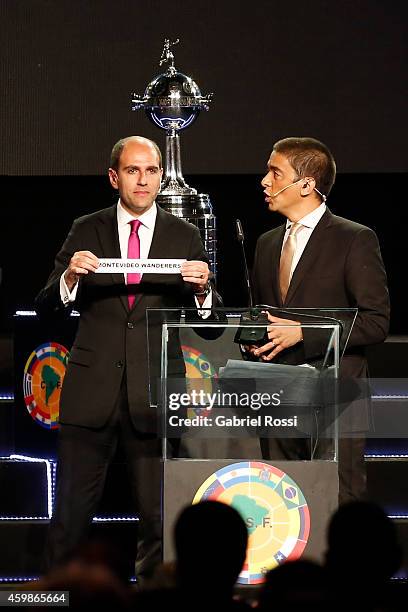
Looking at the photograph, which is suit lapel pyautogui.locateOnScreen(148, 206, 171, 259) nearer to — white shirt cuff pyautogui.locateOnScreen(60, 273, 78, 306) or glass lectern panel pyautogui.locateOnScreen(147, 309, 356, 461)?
white shirt cuff pyautogui.locateOnScreen(60, 273, 78, 306)

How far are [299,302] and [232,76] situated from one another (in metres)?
2.38

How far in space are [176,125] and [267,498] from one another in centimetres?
239

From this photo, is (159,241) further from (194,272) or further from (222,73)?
(222,73)

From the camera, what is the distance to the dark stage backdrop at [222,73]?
6043 millimetres

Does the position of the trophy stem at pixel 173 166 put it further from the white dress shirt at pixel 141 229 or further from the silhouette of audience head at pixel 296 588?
the silhouette of audience head at pixel 296 588

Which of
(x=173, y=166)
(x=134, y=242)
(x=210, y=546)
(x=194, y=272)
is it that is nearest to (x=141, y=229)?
(x=134, y=242)

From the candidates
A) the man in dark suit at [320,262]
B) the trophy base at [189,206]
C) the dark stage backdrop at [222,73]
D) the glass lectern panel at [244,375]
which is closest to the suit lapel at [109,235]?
the man in dark suit at [320,262]

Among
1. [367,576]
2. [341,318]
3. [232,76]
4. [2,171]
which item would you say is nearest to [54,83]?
[2,171]

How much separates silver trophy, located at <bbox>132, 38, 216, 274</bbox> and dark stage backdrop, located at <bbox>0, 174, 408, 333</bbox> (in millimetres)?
920

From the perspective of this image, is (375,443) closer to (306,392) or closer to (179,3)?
(306,392)

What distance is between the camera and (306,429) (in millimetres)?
3395

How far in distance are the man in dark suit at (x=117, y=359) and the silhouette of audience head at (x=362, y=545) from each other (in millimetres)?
1784

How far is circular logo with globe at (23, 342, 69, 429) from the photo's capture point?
4.61 meters

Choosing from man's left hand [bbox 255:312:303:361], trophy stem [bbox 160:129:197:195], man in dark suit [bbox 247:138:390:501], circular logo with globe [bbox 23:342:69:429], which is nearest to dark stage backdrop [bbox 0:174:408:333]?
trophy stem [bbox 160:129:197:195]
